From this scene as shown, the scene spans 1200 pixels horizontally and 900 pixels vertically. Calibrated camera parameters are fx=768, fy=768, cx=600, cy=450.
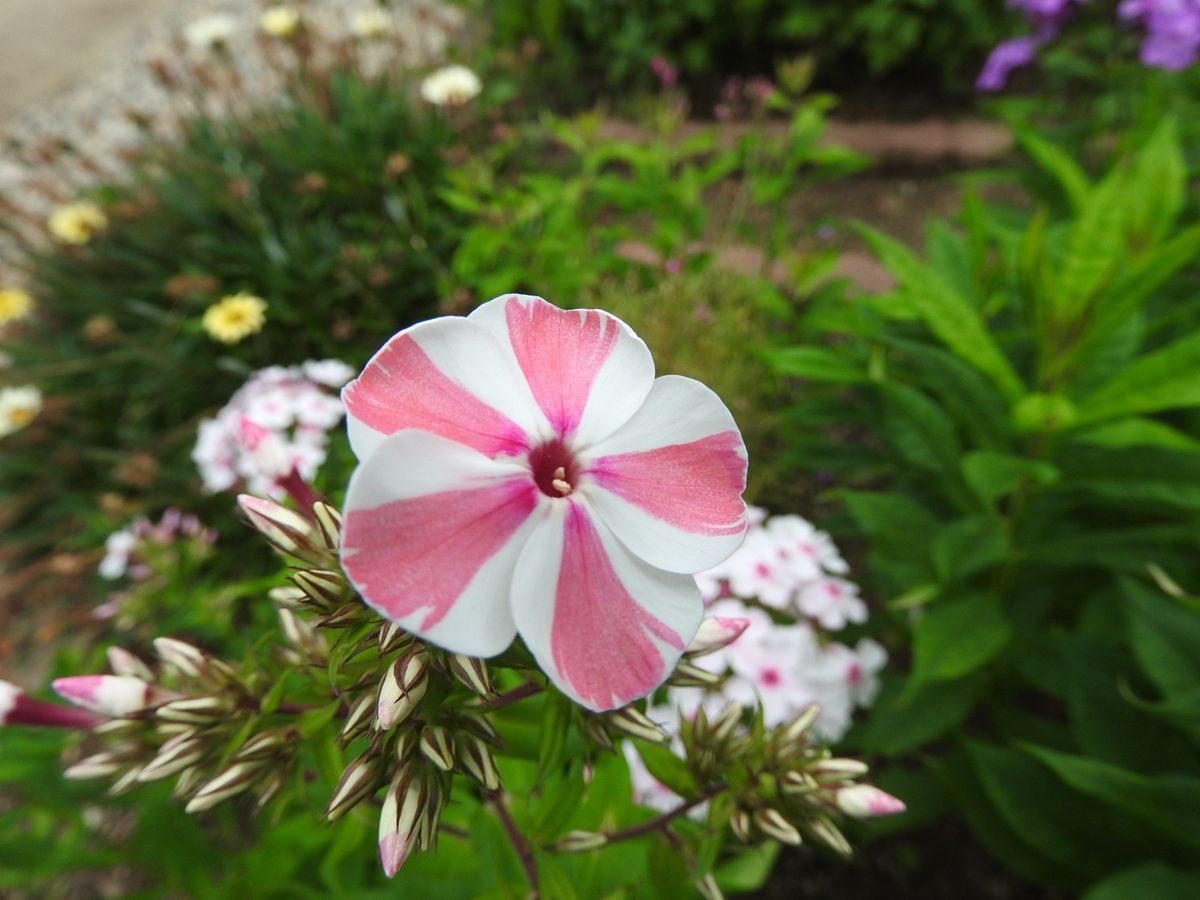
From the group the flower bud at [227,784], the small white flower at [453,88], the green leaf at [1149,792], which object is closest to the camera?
the flower bud at [227,784]

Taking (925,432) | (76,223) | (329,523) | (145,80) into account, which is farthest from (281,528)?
(145,80)

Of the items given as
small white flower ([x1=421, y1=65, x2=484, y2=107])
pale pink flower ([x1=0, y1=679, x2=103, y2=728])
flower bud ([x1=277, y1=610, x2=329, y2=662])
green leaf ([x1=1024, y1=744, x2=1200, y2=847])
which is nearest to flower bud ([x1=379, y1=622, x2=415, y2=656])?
flower bud ([x1=277, y1=610, x2=329, y2=662])

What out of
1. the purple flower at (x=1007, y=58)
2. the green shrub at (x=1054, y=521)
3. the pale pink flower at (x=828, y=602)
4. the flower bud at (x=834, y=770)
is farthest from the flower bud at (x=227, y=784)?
the purple flower at (x=1007, y=58)

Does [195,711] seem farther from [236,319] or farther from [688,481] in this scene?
[236,319]

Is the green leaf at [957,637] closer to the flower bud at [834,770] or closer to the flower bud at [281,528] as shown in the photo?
the flower bud at [834,770]

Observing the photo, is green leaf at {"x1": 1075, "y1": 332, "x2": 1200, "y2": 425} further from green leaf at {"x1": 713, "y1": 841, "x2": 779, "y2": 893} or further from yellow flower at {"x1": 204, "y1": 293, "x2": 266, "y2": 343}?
yellow flower at {"x1": 204, "y1": 293, "x2": 266, "y2": 343}

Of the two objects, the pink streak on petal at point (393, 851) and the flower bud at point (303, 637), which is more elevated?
the pink streak on petal at point (393, 851)

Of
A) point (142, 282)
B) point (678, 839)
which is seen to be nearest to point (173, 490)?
point (142, 282)
